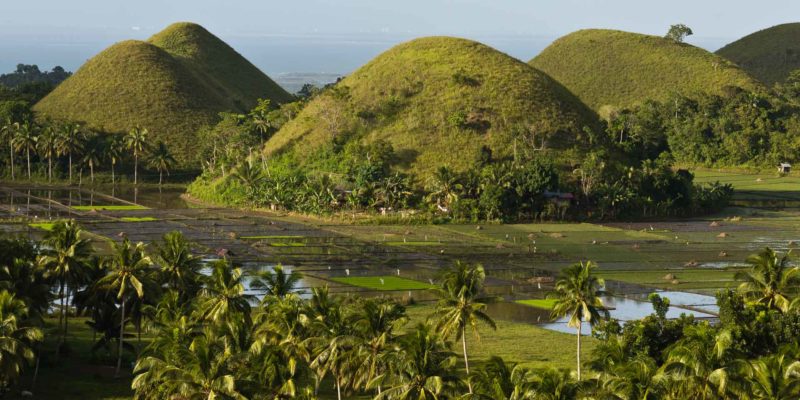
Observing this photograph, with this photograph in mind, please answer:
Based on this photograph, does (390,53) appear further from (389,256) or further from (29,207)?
(389,256)

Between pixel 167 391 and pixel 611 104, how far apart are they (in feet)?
500

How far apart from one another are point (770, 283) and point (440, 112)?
253 feet

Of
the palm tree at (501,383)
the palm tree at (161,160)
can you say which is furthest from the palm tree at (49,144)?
the palm tree at (501,383)

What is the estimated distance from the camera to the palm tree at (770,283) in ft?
172

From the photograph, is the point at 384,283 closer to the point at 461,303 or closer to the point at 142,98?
the point at 461,303

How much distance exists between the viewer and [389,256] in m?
86.6

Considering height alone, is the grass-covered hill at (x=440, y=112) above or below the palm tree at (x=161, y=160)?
above

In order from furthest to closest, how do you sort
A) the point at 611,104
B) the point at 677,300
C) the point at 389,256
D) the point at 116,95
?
the point at 611,104 < the point at 116,95 < the point at 389,256 < the point at 677,300

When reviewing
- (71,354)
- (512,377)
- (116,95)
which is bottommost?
(71,354)

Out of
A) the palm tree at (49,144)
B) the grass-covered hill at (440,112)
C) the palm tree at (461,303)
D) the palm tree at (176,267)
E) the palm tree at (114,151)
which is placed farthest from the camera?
the palm tree at (114,151)

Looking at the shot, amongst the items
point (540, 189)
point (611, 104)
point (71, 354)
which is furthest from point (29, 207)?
point (611, 104)

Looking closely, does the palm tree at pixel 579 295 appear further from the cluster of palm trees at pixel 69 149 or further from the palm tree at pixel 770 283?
the cluster of palm trees at pixel 69 149

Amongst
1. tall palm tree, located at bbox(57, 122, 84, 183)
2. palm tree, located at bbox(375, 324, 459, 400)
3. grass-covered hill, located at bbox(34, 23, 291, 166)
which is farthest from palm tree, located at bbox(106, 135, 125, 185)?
palm tree, located at bbox(375, 324, 459, 400)

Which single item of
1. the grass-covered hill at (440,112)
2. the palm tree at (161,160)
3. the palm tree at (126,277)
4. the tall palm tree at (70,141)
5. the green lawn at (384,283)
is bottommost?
the green lawn at (384,283)
